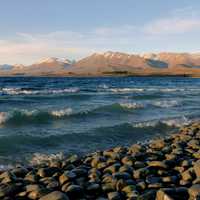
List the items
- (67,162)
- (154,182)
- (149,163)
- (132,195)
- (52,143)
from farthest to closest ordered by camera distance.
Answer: (52,143) → (67,162) → (149,163) → (154,182) → (132,195)

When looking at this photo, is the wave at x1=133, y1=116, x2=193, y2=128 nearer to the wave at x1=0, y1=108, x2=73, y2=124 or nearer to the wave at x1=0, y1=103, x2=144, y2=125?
the wave at x1=0, y1=103, x2=144, y2=125

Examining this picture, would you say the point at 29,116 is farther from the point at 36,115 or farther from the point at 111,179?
the point at 111,179

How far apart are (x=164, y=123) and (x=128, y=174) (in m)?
10.4

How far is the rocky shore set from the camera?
6180 mm

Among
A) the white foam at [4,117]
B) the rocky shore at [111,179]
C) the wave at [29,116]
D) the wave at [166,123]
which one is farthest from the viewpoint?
the wave at [29,116]

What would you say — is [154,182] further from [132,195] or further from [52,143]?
[52,143]

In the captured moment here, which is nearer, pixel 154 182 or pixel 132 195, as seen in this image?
pixel 132 195

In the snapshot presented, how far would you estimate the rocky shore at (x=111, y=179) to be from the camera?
618 centimetres

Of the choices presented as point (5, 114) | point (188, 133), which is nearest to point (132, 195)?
point (188, 133)

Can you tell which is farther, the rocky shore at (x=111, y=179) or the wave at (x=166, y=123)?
the wave at (x=166, y=123)

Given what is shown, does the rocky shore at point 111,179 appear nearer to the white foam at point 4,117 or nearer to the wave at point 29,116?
the white foam at point 4,117

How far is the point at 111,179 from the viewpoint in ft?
22.9

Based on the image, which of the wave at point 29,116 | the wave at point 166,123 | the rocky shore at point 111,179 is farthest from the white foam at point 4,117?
the rocky shore at point 111,179

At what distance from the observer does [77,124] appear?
17453 mm
